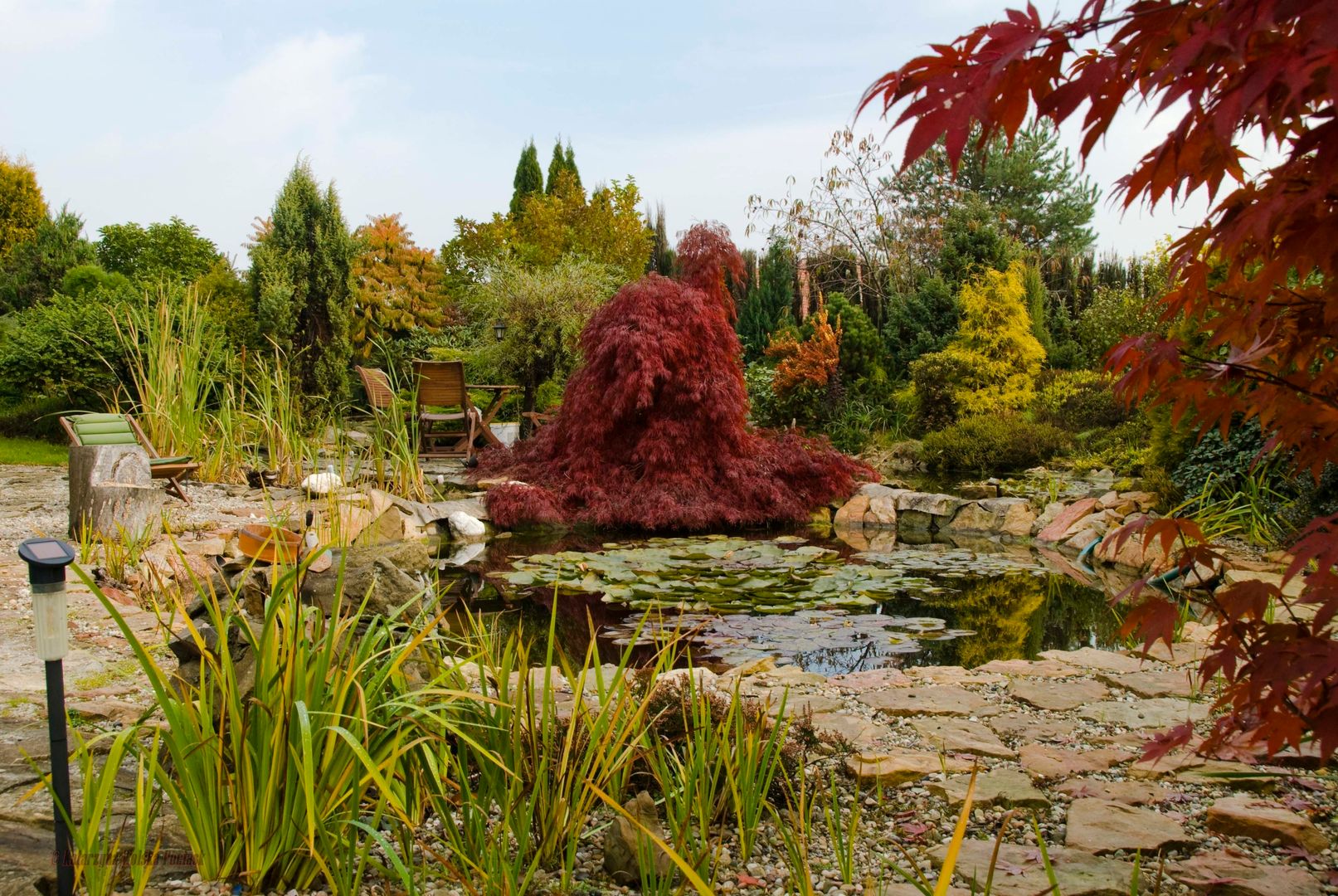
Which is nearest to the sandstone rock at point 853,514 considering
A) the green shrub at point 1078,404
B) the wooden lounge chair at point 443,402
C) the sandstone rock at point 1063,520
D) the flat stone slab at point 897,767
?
the sandstone rock at point 1063,520

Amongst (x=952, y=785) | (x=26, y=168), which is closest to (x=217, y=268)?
(x=26, y=168)

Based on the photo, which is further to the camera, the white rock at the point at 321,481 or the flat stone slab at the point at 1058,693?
the white rock at the point at 321,481

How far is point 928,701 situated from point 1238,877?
131cm

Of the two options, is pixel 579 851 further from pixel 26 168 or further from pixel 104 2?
pixel 26 168

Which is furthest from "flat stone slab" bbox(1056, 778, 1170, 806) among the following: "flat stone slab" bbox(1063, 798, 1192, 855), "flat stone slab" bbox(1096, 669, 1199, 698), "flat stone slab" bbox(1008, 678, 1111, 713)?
"flat stone slab" bbox(1096, 669, 1199, 698)

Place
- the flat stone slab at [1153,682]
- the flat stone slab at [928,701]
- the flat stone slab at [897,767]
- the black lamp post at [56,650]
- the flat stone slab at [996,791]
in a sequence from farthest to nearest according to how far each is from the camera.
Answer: the flat stone slab at [1153,682] → the flat stone slab at [928,701] → the flat stone slab at [897,767] → the flat stone slab at [996,791] → the black lamp post at [56,650]

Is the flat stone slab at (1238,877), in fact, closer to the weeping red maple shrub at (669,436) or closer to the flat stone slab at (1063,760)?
the flat stone slab at (1063,760)

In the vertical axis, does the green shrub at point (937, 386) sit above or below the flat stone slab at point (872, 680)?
above

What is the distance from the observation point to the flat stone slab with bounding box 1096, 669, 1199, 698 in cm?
306

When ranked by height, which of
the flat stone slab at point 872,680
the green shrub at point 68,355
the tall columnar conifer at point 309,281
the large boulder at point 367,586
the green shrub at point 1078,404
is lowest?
the flat stone slab at point 872,680

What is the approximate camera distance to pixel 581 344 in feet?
25.8

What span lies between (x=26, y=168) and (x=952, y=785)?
73.2 ft

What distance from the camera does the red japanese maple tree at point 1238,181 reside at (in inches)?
35.8

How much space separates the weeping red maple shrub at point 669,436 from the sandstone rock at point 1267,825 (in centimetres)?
541
